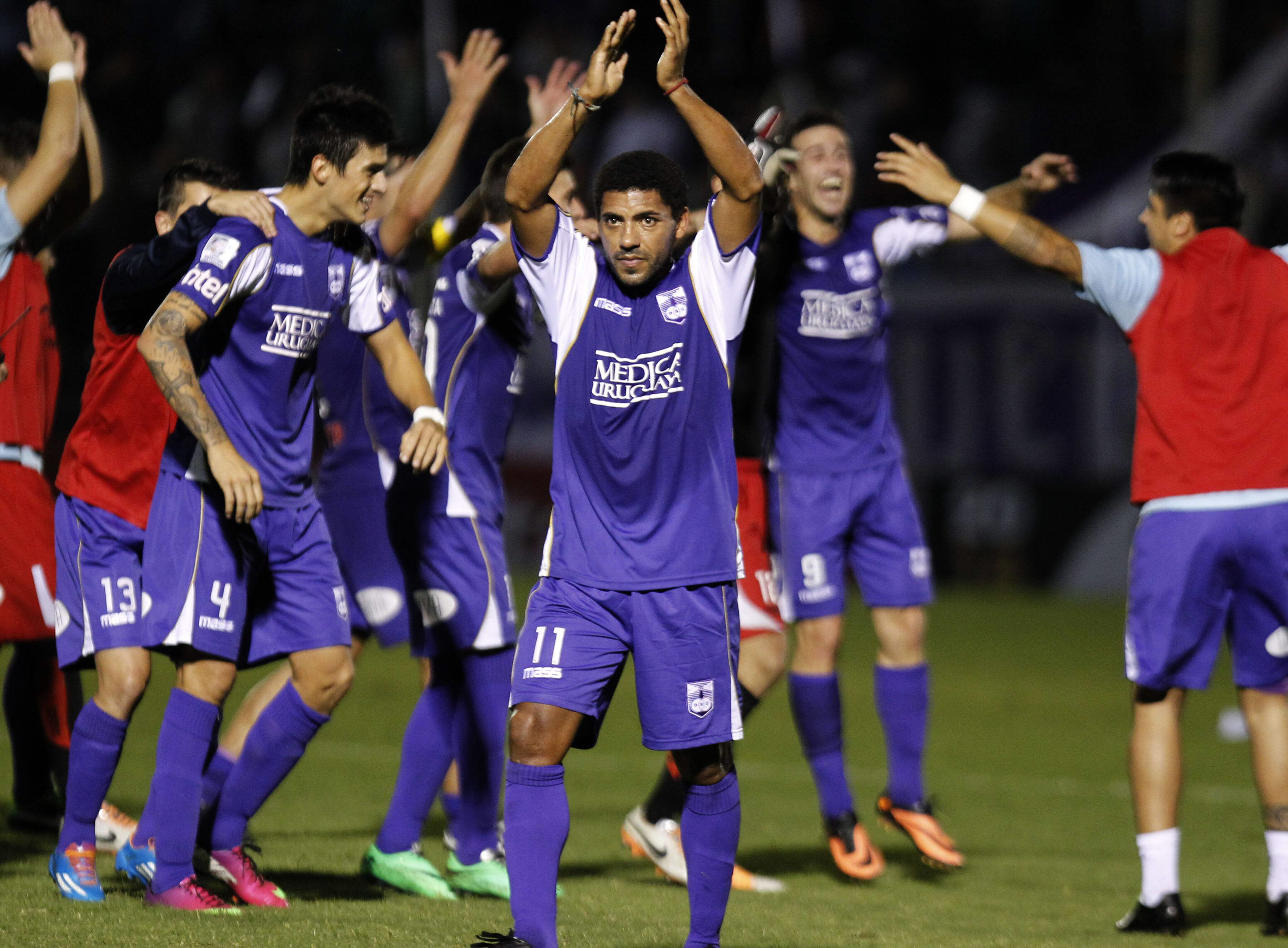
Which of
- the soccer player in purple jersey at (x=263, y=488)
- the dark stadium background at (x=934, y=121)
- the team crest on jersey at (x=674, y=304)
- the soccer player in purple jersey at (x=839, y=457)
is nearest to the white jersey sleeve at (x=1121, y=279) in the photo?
the soccer player in purple jersey at (x=839, y=457)

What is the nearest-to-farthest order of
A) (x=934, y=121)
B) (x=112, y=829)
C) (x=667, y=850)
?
(x=112, y=829) → (x=667, y=850) → (x=934, y=121)

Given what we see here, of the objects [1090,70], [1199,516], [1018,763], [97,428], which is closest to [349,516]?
[97,428]

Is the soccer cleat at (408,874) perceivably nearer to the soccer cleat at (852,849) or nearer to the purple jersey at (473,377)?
the purple jersey at (473,377)

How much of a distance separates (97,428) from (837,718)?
2.97 metres

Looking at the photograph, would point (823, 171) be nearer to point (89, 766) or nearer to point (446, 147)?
point (446, 147)

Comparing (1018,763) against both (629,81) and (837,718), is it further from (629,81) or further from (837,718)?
(629,81)

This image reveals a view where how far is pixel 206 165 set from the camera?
539 cm

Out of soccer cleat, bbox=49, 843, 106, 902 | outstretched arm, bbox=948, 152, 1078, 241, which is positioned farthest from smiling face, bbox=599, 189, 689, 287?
soccer cleat, bbox=49, 843, 106, 902

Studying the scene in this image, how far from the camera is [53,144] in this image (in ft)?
17.6

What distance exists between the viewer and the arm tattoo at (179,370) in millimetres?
4555

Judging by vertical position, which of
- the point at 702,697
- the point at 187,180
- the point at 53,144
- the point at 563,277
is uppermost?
the point at 53,144

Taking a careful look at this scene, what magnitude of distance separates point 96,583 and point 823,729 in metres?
2.79

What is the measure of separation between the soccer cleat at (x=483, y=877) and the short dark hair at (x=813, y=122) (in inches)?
117

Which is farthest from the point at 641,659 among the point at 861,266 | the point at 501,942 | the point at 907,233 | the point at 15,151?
the point at 15,151
